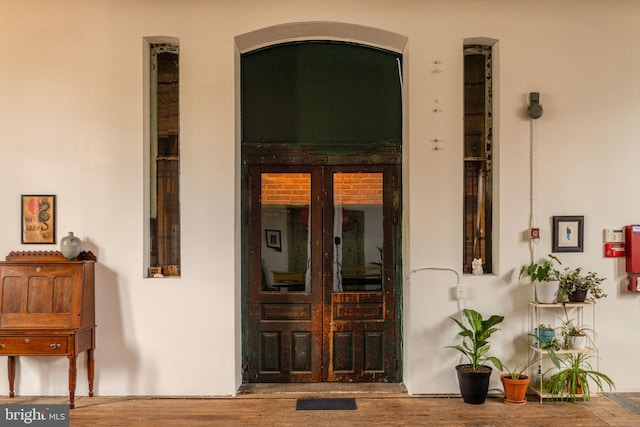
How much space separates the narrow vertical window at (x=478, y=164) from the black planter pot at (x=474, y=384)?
98 centimetres

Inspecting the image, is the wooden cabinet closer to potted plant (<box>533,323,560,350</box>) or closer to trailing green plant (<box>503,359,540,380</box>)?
trailing green plant (<box>503,359,540,380</box>)

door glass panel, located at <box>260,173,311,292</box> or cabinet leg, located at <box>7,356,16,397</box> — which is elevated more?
door glass panel, located at <box>260,173,311,292</box>

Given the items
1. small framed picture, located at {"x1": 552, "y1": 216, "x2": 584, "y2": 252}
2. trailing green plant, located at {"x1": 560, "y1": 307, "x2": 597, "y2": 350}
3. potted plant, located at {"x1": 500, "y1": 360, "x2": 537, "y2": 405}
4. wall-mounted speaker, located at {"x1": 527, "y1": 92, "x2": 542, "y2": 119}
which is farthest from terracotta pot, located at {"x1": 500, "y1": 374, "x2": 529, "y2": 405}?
wall-mounted speaker, located at {"x1": 527, "y1": 92, "x2": 542, "y2": 119}

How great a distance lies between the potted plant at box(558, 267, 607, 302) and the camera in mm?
4984

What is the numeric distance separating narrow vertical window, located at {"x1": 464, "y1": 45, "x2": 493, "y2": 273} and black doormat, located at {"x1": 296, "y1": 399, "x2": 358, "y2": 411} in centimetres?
167

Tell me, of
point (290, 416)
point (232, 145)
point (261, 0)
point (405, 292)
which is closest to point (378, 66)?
point (261, 0)

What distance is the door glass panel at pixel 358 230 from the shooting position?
5.53 m

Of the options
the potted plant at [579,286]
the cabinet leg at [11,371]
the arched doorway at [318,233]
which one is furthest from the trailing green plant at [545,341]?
the cabinet leg at [11,371]

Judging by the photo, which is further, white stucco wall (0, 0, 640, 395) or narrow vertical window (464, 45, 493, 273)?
narrow vertical window (464, 45, 493, 273)

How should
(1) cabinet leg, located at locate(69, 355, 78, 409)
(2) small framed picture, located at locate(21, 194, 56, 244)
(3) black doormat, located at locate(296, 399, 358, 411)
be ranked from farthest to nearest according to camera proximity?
(2) small framed picture, located at locate(21, 194, 56, 244), (3) black doormat, located at locate(296, 399, 358, 411), (1) cabinet leg, located at locate(69, 355, 78, 409)

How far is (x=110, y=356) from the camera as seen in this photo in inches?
202

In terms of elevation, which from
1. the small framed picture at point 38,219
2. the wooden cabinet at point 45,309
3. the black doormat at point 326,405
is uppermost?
the small framed picture at point 38,219

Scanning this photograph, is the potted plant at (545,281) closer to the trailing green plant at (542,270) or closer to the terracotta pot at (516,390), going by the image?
the trailing green plant at (542,270)

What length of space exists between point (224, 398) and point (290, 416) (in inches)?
30.2
